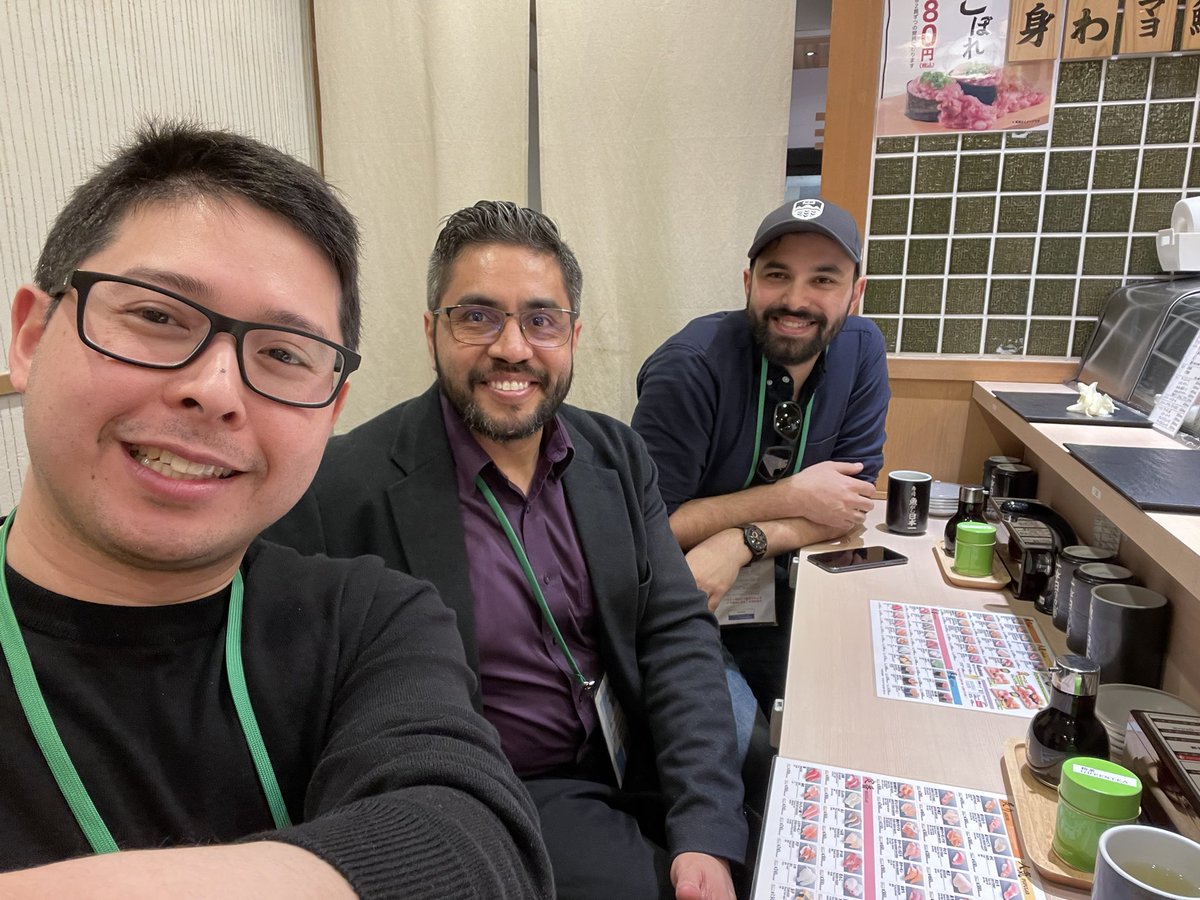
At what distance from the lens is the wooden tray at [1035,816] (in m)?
0.79

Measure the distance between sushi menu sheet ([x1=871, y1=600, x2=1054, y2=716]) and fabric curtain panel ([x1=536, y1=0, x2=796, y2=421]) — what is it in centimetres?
134

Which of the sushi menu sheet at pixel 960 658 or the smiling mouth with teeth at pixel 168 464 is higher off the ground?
the smiling mouth with teeth at pixel 168 464

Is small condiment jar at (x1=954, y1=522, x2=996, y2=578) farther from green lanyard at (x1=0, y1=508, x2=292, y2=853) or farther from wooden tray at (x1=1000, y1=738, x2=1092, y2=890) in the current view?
green lanyard at (x1=0, y1=508, x2=292, y2=853)

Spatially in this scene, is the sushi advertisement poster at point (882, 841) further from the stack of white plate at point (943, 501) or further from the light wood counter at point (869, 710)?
the stack of white plate at point (943, 501)

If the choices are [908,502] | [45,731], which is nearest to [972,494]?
[908,502]

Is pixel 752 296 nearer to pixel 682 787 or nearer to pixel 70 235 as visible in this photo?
pixel 682 787

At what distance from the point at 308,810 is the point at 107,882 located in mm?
281

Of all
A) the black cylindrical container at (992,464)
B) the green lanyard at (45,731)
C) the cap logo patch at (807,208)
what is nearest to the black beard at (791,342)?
the cap logo patch at (807,208)


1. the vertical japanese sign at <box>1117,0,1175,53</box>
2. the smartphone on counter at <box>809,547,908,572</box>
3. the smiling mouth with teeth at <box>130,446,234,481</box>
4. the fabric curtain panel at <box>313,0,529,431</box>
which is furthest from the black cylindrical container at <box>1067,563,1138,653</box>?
the fabric curtain panel at <box>313,0,529,431</box>

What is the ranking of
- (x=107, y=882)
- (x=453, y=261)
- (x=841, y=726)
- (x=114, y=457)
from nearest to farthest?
(x=107, y=882), (x=114, y=457), (x=841, y=726), (x=453, y=261)

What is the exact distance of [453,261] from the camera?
4.30 ft

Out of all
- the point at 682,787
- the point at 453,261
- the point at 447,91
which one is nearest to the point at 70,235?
the point at 453,261

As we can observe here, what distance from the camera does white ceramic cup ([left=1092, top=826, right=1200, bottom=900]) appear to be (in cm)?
65

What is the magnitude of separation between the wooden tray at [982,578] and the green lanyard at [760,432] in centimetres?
42
